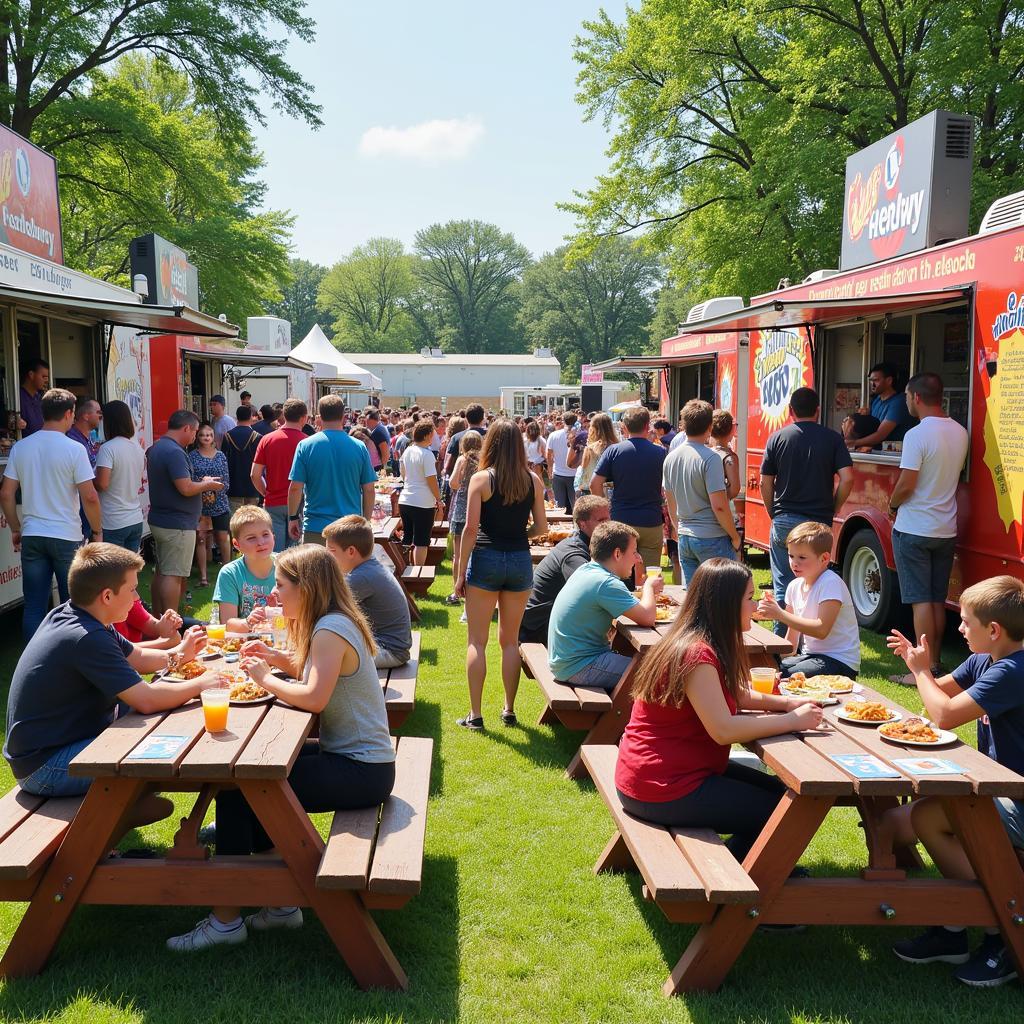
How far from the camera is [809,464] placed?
6.75 m

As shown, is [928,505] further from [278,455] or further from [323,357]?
[323,357]

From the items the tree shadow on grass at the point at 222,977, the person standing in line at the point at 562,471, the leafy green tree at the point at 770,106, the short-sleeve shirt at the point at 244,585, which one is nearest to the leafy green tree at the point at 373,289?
the leafy green tree at the point at 770,106

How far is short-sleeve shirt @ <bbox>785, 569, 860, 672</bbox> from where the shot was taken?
4504mm

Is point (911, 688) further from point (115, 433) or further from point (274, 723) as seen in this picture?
point (115, 433)

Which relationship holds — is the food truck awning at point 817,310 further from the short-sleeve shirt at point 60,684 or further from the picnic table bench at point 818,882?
the short-sleeve shirt at point 60,684

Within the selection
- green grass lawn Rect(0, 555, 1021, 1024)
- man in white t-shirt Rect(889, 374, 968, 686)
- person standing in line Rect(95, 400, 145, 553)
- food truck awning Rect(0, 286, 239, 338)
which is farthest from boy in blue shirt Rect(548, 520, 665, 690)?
food truck awning Rect(0, 286, 239, 338)

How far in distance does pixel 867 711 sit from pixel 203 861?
2469 mm

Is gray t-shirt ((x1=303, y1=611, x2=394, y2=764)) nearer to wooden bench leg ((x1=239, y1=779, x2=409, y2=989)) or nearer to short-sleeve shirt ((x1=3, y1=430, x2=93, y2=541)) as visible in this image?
wooden bench leg ((x1=239, y1=779, x2=409, y2=989))

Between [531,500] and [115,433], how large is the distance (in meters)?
3.78

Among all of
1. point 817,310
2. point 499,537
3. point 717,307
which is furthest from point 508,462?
point 717,307

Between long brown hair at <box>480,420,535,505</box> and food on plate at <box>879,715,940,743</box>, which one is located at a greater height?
long brown hair at <box>480,420,535,505</box>

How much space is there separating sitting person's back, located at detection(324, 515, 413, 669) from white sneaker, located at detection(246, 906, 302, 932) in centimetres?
135

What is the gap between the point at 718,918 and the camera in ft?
10.1

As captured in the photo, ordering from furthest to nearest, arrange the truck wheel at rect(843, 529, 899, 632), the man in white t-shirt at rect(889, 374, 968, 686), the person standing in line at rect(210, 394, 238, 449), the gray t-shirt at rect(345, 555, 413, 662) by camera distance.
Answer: the person standing in line at rect(210, 394, 238, 449) → the truck wheel at rect(843, 529, 899, 632) → the man in white t-shirt at rect(889, 374, 968, 686) → the gray t-shirt at rect(345, 555, 413, 662)
